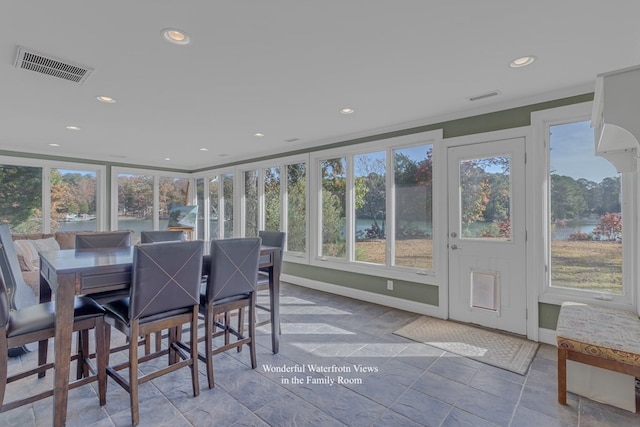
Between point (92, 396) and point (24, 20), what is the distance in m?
2.43

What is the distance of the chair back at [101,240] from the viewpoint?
2861mm

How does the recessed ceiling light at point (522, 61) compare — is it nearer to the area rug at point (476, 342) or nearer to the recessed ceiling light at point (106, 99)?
the area rug at point (476, 342)

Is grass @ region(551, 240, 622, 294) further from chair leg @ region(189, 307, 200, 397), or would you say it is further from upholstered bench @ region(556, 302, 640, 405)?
chair leg @ region(189, 307, 200, 397)

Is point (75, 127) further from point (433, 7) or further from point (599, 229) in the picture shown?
point (599, 229)

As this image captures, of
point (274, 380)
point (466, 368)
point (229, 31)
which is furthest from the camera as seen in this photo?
point (466, 368)

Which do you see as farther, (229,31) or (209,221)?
(209,221)

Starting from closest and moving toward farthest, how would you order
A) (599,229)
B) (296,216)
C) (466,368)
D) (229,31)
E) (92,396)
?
1. (229,31)
2. (92,396)
3. (466,368)
4. (599,229)
5. (296,216)

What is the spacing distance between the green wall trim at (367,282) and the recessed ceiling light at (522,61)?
8.13ft

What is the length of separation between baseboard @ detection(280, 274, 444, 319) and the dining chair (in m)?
3.22

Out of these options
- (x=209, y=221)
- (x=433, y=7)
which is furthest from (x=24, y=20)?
(x=209, y=221)

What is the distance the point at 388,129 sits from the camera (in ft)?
14.1

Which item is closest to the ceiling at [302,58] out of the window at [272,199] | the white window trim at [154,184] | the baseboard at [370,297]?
the window at [272,199]

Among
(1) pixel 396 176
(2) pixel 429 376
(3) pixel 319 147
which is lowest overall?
(2) pixel 429 376

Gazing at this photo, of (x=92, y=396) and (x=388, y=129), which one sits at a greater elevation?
(x=388, y=129)
